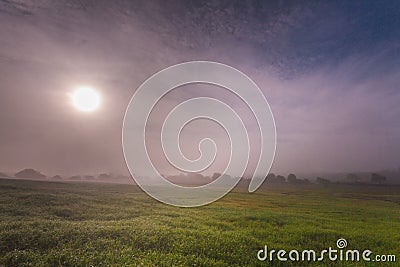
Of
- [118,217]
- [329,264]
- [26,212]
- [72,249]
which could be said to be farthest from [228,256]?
[26,212]

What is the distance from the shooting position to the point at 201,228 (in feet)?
57.6

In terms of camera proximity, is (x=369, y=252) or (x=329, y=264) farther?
(x=369, y=252)

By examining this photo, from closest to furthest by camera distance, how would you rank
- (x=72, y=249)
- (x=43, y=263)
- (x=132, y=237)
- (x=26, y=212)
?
(x=43, y=263)
(x=72, y=249)
(x=132, y=237)
(x=26, y=212)

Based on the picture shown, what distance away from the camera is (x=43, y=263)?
10.2 meters

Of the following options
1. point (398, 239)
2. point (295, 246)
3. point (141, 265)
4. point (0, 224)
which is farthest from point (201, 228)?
point (398, 239)

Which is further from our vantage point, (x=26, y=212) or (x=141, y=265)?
(x=26, y=212)

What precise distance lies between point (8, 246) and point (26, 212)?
1045cm

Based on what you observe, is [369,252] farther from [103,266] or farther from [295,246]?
[103,266]

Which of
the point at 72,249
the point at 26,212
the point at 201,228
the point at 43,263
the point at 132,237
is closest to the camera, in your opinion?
Result: the point at 43,263

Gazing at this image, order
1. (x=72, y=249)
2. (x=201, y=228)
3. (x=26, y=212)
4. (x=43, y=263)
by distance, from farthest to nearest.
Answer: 1. (x=26, y=212)
2. (x=201, y=228)
3. (x=72, y=249)
4. (x=43, y=263)

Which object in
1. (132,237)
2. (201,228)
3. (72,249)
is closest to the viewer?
(72,249)

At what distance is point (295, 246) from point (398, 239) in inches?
416

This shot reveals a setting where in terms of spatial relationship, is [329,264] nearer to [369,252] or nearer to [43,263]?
[369,252]

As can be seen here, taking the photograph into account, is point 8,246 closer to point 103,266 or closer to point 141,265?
point 103,266
